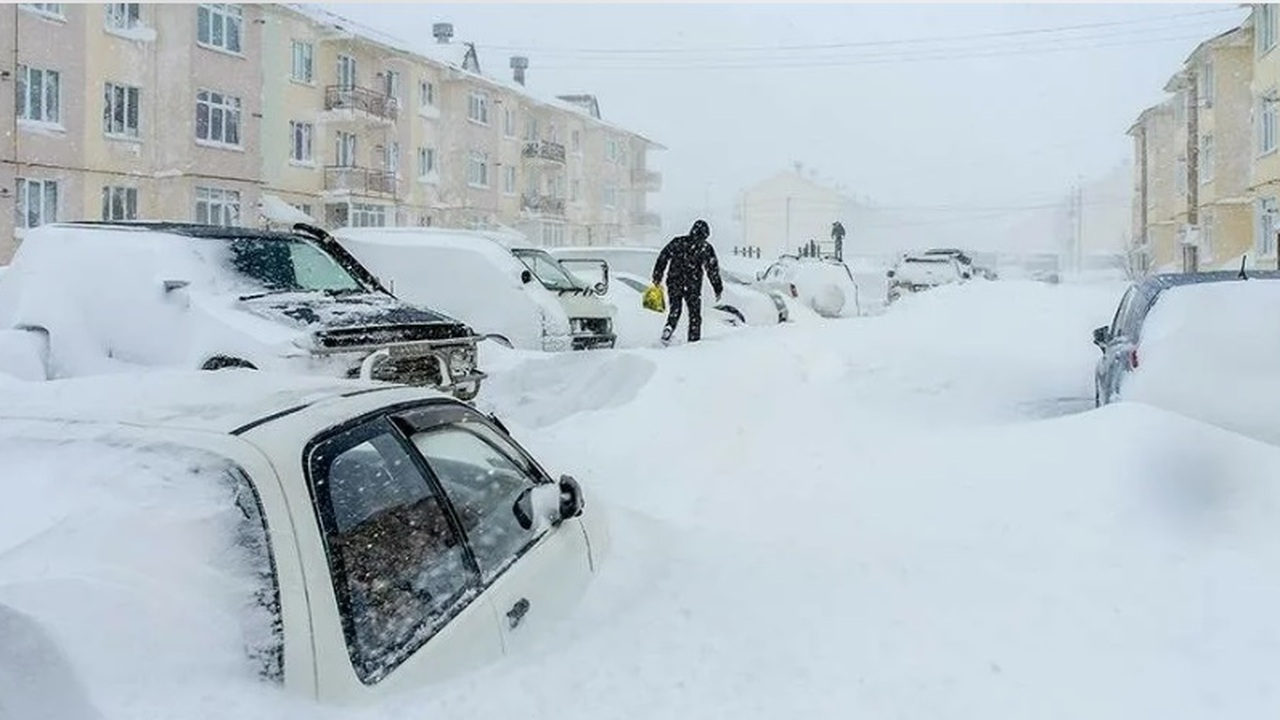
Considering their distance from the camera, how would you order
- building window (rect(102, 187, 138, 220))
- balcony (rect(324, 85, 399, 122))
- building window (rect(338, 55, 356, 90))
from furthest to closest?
building window (rect(338, 55, 356, 90)) → balcony (rect(324, 85, 399, 122)) → building window (rect(102, 187, 138, 220))

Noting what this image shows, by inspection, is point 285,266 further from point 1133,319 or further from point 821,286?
point 821,286

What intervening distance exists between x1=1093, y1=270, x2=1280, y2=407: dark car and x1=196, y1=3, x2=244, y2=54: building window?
98.3 ft

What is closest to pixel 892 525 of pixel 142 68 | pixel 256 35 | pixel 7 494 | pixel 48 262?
pixel 7 494

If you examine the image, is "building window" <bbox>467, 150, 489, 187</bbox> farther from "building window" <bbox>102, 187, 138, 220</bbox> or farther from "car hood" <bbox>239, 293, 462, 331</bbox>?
"car hood" <bbox>239, 293, 462, 331</bbox>

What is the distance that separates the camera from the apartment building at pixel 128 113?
2761 centimetres

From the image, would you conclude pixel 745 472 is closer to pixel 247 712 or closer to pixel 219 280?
pixel 219 280

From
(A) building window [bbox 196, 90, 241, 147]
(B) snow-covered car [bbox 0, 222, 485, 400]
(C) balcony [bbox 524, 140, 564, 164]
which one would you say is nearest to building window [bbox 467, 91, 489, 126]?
(C) balcony [bbox 524, 140, 564, 164]

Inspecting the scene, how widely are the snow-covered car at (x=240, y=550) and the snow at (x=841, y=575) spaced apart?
1 cm

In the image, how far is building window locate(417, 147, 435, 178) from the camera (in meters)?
46.4

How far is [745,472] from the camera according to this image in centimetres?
706

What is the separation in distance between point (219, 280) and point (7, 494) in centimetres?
600

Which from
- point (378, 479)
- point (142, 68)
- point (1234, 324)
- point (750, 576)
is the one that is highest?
point (142, 68)

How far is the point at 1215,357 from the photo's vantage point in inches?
289

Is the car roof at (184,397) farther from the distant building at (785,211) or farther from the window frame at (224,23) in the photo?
the distant building at (785,211)
